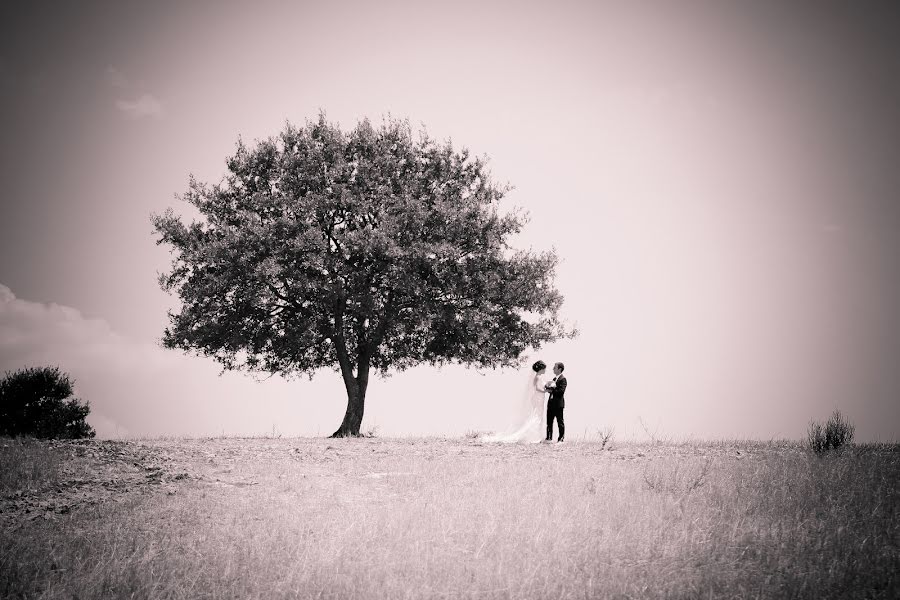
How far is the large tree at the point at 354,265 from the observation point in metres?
25.3

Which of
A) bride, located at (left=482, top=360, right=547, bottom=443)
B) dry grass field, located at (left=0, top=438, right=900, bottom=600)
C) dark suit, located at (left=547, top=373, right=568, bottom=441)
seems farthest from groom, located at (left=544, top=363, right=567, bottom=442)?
dry grass field, located at (left=0, top=438, right=900, bottom=600)

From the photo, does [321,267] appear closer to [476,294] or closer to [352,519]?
[476,294]

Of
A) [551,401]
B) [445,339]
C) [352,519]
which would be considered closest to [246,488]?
[352,519]

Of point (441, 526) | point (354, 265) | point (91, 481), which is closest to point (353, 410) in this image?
point (354, 265)

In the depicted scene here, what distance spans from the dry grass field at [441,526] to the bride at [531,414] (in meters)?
5.20

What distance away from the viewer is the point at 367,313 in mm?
25859

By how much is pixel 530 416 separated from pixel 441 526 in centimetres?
1179

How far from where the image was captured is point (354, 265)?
86.8 ft

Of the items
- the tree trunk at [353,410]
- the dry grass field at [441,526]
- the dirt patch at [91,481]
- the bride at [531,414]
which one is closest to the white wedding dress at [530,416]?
the bride at [531,414]

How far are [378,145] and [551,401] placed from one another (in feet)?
47.7

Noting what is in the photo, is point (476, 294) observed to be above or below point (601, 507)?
above

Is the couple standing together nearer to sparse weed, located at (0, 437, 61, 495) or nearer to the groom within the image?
the groom

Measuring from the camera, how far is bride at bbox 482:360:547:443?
72.1 feet

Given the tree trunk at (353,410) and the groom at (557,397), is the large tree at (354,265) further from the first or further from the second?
the groom at (557,397)
